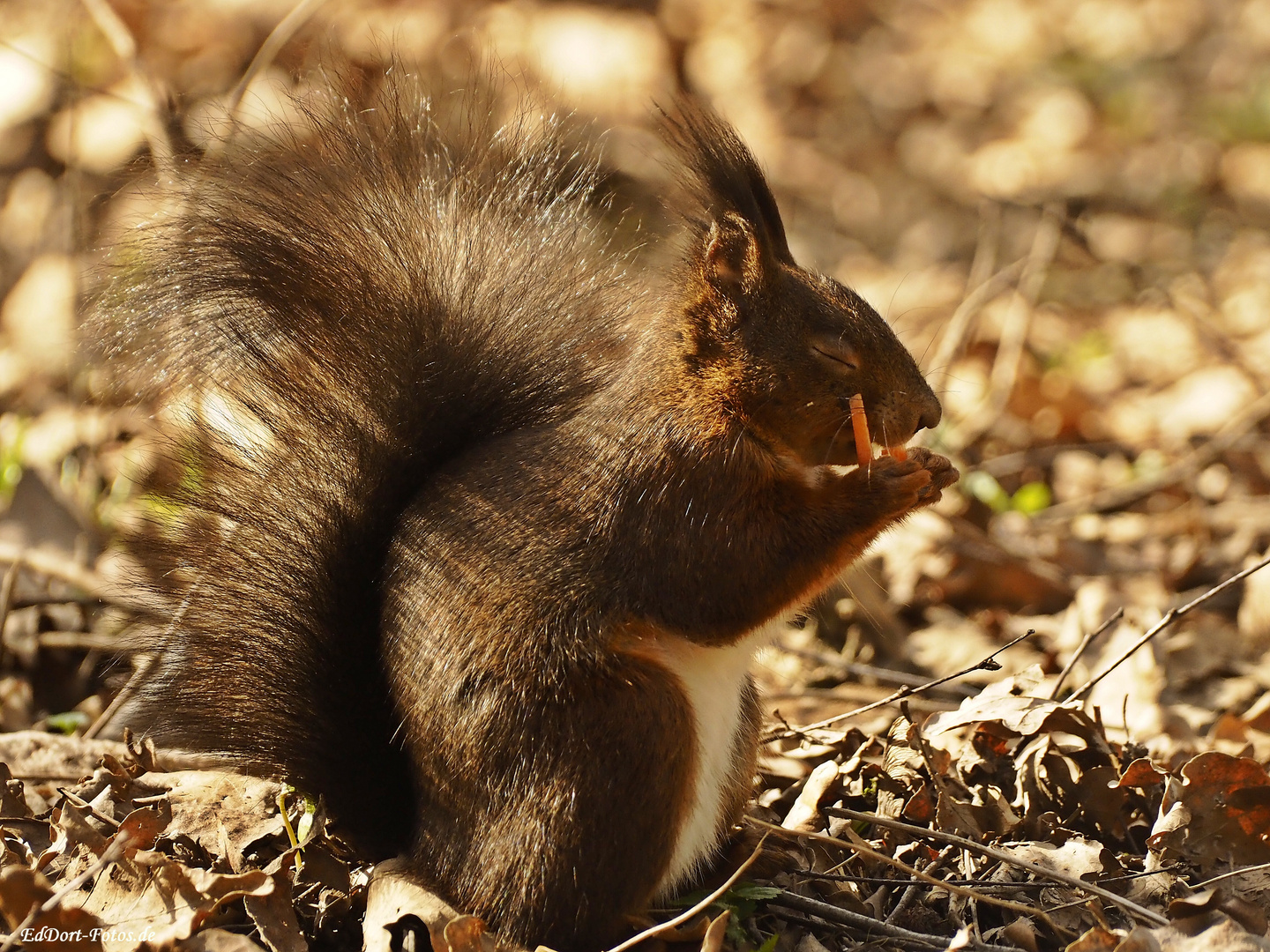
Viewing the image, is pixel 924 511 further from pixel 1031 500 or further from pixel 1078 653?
pixel 1078 653

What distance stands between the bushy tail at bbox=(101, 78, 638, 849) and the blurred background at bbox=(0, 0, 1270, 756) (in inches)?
9.0

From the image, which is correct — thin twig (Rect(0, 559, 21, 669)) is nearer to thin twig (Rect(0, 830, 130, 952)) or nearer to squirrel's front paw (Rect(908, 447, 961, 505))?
thin twig (Rect(0, 830, 130, 952))

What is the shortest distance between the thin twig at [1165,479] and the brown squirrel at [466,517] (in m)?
2.19

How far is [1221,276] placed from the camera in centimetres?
658

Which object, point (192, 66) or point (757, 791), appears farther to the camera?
point (192, 66)

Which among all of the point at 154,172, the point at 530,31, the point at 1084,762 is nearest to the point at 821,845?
the point at 1084,762

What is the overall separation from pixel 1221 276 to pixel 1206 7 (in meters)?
3.17

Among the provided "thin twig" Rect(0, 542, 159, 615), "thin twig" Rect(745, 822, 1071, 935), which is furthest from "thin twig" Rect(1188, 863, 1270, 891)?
"thin twig" Rect(0, 542, 159, 615)

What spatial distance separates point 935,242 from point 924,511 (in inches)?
129

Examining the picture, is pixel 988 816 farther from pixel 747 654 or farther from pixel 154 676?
pixel 154 676

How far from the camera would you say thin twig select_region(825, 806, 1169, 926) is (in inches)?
86.5

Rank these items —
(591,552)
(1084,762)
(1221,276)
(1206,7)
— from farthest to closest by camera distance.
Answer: (1206,7)
(1221,276)
(1084,762)
(591,552)

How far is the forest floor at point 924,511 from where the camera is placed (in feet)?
7.95

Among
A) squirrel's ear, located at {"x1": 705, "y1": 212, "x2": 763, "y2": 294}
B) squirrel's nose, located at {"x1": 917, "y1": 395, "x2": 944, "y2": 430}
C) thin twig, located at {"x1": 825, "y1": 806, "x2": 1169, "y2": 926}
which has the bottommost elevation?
thin twig, located at {"x1": 825, "y1": 806, "x2": 1169, "y2": 926}
